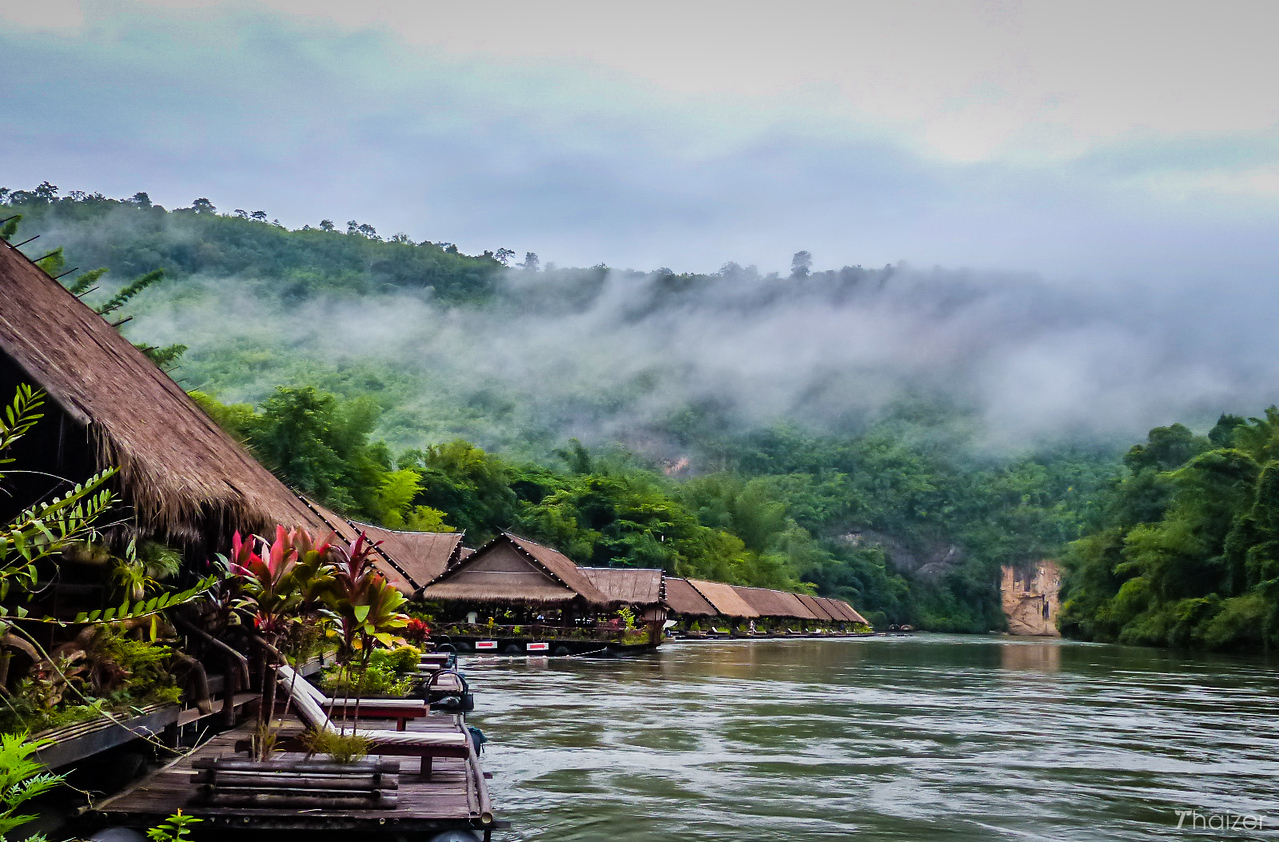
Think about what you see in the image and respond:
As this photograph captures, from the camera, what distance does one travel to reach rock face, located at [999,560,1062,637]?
418 ft

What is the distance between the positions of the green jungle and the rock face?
1.65 metres

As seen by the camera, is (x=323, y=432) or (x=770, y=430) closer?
(x=323, y=432)

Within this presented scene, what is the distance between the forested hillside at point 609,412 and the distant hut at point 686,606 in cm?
1107

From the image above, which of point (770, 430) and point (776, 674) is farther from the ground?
point (770, 430)

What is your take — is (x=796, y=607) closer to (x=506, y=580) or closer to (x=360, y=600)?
(x=506, y=580)

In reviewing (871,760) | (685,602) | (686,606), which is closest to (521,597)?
(686,606)

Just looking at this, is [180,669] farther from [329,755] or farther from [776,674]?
[776,674]

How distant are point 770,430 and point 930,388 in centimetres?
4359

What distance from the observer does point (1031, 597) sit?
129 metres

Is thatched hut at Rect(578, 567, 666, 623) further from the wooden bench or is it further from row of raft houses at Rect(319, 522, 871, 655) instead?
the wooden bench

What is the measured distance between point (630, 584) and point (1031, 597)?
92643 mm

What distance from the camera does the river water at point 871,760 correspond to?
9.27 metres

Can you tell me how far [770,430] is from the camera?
158500 mm

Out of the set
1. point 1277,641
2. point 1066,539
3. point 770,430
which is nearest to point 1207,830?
point 1277,641
